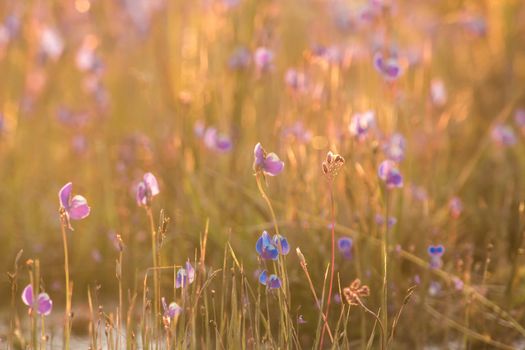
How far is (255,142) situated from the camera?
3002 millimetres

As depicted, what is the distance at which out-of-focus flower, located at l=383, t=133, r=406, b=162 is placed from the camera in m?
2.36

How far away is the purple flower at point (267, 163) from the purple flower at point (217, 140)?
93 centimetres

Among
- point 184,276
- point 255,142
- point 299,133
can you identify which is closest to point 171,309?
point 184,276

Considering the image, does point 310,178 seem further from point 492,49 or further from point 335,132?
point 492,49

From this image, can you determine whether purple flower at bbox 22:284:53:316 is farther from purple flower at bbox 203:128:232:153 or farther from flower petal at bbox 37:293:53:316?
purple flower at bbox 203:128:232:153

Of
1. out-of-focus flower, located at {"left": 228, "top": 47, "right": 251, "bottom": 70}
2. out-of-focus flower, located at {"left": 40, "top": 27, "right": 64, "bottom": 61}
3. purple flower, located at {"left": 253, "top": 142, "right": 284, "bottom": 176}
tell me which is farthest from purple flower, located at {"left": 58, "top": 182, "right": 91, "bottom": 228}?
out-of-focus flower, located at {"left": 40, "top": 27, "right": 64, "bottom": 61}

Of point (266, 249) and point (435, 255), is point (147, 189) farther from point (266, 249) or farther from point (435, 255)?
point (435, 255)

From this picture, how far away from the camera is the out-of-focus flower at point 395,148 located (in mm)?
2363

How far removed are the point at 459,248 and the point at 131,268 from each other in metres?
1.01

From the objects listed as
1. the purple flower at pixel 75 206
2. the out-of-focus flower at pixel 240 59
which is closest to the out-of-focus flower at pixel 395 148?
the out-of-focus flower at pixel 240 59

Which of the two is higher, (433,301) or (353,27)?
(353,27)

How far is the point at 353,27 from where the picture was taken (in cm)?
383

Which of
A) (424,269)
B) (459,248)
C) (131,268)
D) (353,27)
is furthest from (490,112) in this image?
(131,268)

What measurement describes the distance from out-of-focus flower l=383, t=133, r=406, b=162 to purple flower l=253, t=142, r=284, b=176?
0.79 meters
